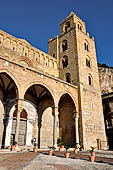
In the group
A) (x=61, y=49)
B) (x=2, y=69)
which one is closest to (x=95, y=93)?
(x=61, y=49)

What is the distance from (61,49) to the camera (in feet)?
81.4

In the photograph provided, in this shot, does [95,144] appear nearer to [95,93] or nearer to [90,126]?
[90,126]

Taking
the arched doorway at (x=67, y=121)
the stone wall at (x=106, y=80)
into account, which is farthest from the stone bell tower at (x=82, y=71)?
the stone wall at (x=106, y=80)

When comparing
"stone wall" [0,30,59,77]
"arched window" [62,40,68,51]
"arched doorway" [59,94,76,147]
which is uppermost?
"arched window" [62,40,68,51]

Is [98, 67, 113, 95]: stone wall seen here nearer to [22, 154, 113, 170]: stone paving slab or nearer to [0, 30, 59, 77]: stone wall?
[0, 30, 59, 77]: stone wall

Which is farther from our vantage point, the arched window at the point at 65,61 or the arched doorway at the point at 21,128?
the arched window at the point at 65,61

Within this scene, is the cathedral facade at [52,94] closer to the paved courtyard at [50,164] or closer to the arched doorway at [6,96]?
the arched doorway at [6,96]

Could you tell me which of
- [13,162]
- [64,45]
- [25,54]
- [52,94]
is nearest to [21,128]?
[52,94]

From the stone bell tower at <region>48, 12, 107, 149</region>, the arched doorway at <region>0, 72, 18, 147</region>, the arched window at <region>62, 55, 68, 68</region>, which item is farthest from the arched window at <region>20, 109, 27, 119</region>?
the arched window at <region>62, 55, 68, 68</region>

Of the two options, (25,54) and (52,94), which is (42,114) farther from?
(25,54)

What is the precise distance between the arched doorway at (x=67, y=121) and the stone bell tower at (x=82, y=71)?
1.43m

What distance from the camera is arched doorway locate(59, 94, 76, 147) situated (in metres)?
18.5

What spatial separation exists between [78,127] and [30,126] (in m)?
5.73

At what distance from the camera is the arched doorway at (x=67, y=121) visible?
18.5 meters
